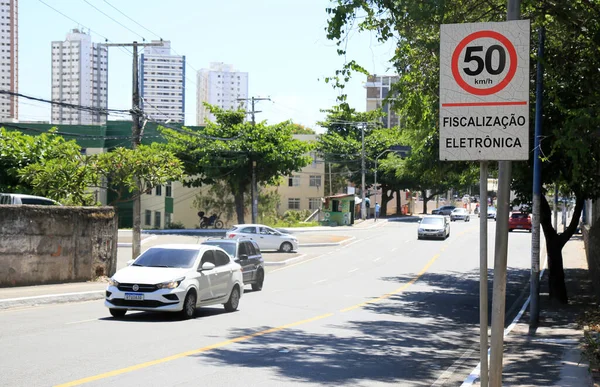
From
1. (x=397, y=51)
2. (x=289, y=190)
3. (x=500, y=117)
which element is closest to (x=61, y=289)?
(x=397, y=51)

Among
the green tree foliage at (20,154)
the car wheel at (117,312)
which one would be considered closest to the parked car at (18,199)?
the green tree foliage at (20,154)

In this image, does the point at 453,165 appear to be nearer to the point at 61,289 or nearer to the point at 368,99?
the point at 61,289

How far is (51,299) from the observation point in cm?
1836

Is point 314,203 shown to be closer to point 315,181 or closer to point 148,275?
point 315,181

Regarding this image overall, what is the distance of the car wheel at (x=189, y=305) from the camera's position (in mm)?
15586

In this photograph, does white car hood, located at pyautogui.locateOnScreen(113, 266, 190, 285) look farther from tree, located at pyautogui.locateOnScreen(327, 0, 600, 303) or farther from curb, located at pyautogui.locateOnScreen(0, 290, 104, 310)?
tree, located at pyautogui.locateOnScreen(327, 0, 600, 303)

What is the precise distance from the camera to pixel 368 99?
161 m

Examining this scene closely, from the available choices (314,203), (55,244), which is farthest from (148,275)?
(314,203)

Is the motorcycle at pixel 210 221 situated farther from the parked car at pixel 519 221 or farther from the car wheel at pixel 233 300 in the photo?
the car wheel at pixel 233 300

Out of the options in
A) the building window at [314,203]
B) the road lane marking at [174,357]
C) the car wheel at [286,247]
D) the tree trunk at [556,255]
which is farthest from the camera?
the building window at [314,203]

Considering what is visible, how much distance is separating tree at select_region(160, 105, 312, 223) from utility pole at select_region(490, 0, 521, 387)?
158ft

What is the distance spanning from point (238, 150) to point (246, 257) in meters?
32.2

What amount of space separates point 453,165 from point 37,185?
45.7ft

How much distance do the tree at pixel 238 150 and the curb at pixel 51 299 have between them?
35.0m
